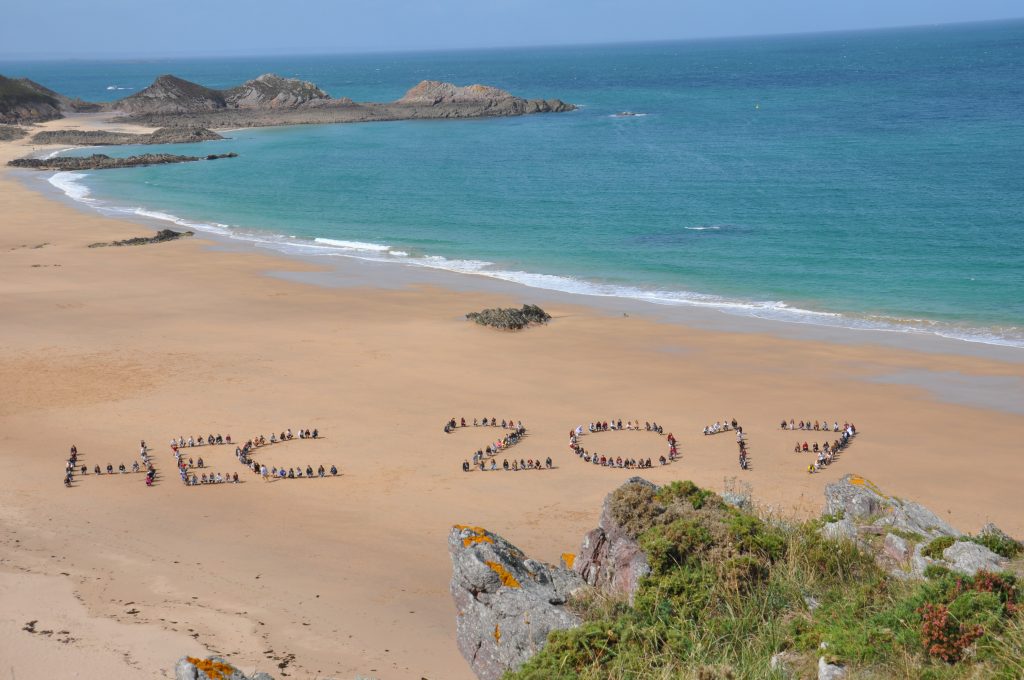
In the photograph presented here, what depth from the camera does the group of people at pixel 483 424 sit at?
29.6 m

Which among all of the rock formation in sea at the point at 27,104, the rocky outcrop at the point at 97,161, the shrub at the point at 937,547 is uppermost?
the rock formation in sea at the point at 27,104

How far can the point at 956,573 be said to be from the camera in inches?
465

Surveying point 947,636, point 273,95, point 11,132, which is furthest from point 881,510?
point 273,95

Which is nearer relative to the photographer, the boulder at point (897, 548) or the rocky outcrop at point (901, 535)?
the rocky outcrop at point (901, 535)

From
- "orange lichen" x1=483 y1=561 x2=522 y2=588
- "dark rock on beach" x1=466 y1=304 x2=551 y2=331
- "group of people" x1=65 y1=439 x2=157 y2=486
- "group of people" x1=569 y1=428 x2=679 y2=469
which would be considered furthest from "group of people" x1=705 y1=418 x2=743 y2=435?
"orange lichen" x1=483 y1=561 x2=522 y2=588

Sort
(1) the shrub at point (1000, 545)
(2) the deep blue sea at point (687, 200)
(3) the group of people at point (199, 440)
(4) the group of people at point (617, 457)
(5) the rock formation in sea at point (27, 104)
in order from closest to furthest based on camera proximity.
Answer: (1) the shrub at point (1000, 545)
(4) the group of people at point (617, 457)
(3) the group of people at point (199, 440)
(2) the deep blue sea at point (687, 200)
(5) the rock formation in sea at point (27, 104)

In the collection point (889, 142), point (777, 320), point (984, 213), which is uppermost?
point (889, 142)

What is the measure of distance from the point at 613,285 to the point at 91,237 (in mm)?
34316

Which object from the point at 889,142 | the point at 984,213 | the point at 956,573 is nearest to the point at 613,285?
the point at 984,213

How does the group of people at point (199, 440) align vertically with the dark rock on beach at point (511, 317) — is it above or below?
below

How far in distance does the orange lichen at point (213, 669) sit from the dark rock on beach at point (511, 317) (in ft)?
95.1

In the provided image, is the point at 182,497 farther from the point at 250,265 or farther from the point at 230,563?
the point at 250,265

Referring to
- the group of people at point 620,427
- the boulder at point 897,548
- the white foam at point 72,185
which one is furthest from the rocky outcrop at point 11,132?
the boulder at point 897,548

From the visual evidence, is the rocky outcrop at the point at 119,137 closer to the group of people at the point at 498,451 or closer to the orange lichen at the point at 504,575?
the group of people at the point at 498,451
